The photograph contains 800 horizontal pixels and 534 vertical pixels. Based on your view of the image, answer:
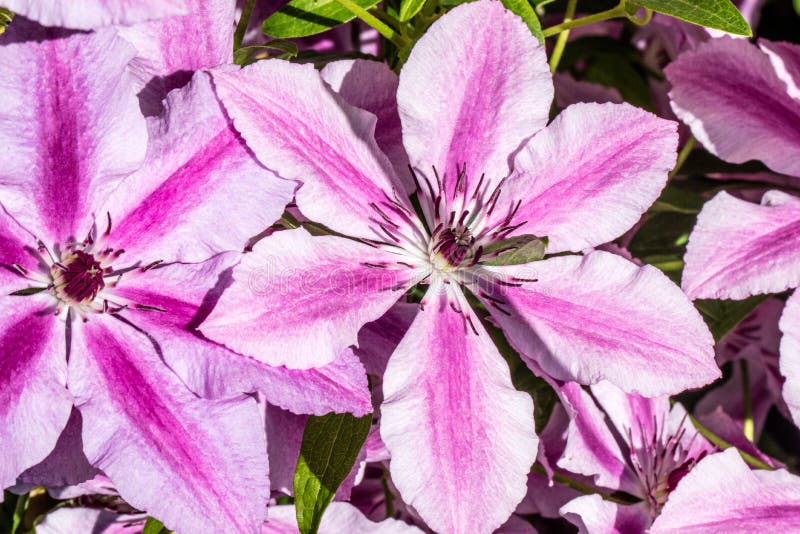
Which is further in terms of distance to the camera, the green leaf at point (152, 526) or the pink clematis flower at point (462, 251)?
the green leaf at point (152, 526)

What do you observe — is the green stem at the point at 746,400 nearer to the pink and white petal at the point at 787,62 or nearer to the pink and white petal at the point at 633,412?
the pink and white petal at the point at 633,412

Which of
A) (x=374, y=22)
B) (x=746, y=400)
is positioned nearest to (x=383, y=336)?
(x=374, y=22)

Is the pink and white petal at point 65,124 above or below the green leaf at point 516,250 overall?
above

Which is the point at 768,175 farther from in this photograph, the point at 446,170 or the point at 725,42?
the point at 446,170

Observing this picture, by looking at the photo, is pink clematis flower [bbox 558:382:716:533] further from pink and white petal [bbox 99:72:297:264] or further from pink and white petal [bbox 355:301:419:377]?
pink and white petal [bbox 99:72:297:264]

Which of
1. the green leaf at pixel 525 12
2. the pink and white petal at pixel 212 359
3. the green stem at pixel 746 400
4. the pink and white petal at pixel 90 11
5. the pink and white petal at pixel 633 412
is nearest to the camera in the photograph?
the pink and white petal at pixel 90 11

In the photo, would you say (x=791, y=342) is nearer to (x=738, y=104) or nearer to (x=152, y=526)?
(x=738, y=104)

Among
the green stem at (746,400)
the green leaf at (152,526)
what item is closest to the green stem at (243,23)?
the green leaf at (152,526)

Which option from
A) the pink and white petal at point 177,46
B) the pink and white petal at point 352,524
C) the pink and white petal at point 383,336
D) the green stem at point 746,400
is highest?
the pink and white petal at point 177,46
